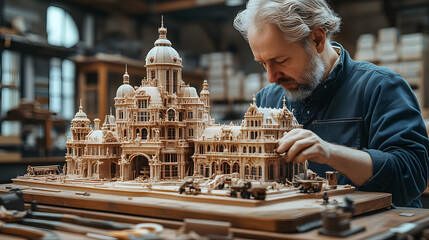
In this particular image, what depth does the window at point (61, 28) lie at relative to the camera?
14820mm

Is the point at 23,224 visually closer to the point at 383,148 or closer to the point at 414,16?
the point at 383,148

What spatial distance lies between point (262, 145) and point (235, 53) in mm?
10111

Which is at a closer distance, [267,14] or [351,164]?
[351,164]

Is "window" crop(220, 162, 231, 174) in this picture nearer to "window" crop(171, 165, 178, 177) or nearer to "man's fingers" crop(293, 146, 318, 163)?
"window" crop(171, 165, 178, 177)

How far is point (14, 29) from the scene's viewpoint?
12844 mm

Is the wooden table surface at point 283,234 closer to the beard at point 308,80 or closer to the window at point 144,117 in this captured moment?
the window at point 144,117

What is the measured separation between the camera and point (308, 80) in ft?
23.7

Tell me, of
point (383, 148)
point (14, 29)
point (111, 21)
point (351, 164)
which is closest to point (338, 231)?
point (351, 164)

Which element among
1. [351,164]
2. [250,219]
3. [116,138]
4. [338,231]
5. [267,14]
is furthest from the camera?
[116,138]

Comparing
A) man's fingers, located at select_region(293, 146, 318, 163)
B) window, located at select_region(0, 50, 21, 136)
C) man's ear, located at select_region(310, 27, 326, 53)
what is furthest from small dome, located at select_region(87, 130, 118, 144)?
window, located at select_region(0, 50, 21, 136)

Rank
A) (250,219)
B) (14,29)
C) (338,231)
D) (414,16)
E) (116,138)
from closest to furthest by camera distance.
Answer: (338,231)
(250,219)
(116,138)
(14,29)
(414,16)

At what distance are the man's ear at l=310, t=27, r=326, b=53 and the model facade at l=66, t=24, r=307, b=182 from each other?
1162 millimetres

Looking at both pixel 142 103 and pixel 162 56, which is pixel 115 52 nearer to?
pixel 162 56

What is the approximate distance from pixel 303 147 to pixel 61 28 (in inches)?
479
